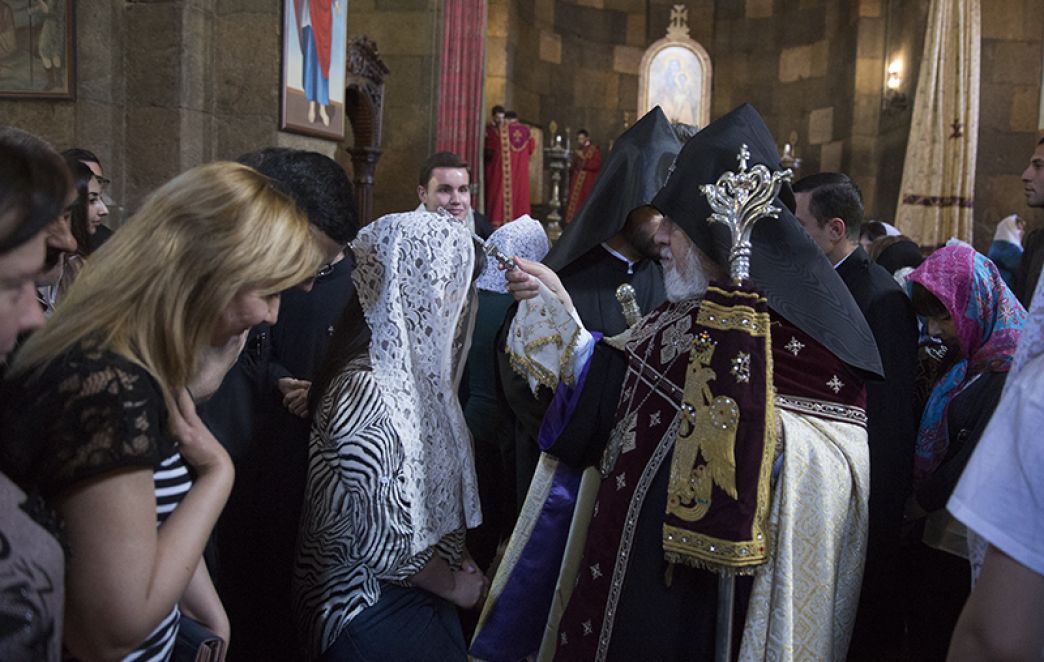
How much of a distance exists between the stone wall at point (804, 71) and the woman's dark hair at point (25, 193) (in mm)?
12268

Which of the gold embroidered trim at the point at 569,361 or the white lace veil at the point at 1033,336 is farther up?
the white lace veil at the point at 1033,336

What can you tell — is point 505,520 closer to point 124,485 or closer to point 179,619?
point 179,619

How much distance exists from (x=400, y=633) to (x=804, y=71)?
52.1ft

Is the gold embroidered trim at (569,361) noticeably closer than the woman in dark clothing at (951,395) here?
Yes

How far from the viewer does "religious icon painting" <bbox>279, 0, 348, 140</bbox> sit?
5.76 metres

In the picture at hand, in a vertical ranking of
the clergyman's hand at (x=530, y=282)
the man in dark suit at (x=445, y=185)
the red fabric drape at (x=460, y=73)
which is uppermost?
the red fabric drape at (x=460, y=73)

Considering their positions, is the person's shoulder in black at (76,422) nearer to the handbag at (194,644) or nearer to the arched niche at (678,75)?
the handbag at (194,644)

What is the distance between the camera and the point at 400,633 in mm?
1942

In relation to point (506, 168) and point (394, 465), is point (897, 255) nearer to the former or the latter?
point (394, 465)

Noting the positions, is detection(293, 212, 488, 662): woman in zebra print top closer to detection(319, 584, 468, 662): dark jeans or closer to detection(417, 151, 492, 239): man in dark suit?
detection(319, 584, 468, 662): dark jeans

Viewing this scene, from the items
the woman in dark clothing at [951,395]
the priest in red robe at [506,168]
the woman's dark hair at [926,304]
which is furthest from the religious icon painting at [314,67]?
the priest in red robe at [506,168]

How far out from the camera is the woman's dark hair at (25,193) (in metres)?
1.08

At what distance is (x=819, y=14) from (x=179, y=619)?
16533mm

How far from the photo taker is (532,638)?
2.38m
